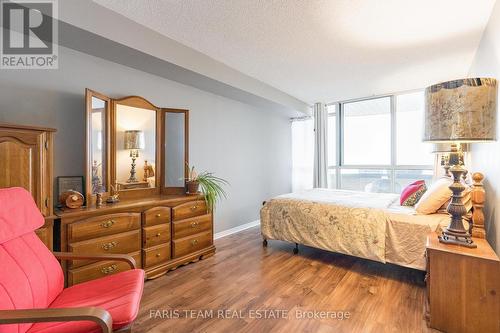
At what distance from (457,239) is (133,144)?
3106 millimetres

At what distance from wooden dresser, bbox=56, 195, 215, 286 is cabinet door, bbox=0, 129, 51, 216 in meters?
0.24

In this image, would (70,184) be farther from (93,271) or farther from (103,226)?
(93,271)

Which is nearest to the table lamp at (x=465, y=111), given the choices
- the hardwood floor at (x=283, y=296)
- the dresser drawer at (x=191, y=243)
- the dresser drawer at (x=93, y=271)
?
the hardwood floor at (x=283, y=296)

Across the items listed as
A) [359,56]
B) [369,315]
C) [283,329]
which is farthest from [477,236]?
[359,56]

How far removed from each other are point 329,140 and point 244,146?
206 cm

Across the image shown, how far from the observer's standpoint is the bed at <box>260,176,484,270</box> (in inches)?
89.7

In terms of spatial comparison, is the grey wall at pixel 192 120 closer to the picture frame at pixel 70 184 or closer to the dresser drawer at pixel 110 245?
the picture frame at pixel 70 184

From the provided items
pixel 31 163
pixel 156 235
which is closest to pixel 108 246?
pixel 156 235

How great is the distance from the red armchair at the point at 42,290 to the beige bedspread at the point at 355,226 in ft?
6.45

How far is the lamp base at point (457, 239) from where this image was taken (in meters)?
1.71

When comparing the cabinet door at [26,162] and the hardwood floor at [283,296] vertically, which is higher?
the cabinet door at [26,162]

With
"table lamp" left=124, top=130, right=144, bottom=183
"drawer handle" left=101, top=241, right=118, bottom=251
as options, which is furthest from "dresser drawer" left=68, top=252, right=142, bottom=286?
"table lamp" left=124, top=130, right=144, bottom=183

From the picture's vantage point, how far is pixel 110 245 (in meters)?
2.14

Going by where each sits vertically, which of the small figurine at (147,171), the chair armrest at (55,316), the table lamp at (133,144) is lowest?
the chair armrest at (55,316)
